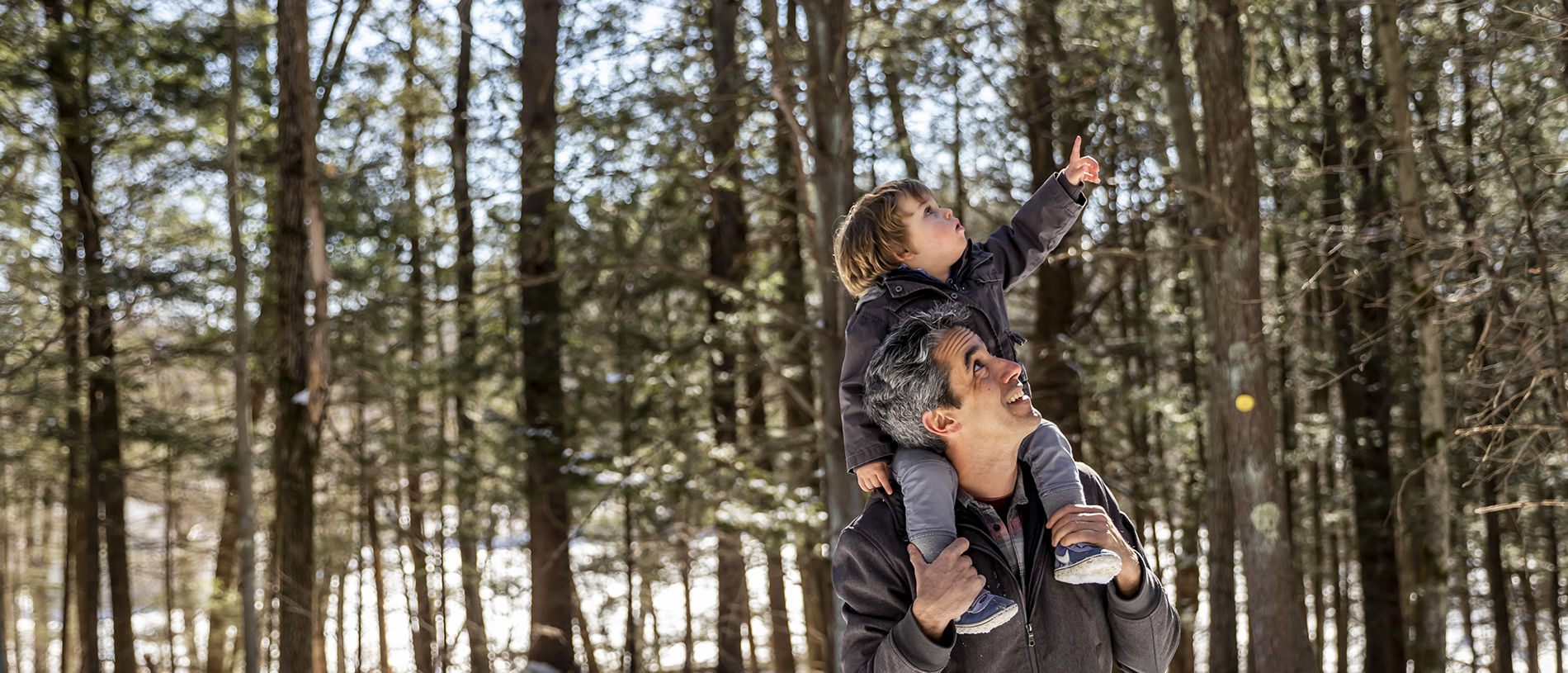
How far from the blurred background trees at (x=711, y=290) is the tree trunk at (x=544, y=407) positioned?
0.05m

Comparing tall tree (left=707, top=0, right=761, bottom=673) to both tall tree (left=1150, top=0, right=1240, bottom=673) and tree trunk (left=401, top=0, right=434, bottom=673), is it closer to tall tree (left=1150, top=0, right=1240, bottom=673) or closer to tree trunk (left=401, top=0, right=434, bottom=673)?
tall tree (left=1150, top=0, right=1240, bottom=673)

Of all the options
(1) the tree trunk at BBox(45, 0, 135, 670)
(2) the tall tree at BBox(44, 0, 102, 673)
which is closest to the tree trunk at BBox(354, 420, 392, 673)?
(1) the tree trunk at BBox(45, 0, 135, 670)

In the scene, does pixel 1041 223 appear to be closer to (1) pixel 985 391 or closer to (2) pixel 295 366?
(1) pixel 985 391

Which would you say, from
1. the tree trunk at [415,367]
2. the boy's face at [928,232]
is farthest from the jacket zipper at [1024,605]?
the tree trunk at [415,367]

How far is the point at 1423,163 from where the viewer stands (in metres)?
10.3

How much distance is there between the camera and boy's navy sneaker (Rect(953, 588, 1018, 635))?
62.4 inches

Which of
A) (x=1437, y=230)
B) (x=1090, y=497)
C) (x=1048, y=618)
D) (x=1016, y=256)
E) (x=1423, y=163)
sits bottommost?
(x=1048, y=618)

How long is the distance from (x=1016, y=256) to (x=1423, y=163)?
963 centimetres

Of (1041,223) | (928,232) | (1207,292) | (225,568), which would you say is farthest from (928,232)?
(225,568)

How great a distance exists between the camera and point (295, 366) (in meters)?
7.07

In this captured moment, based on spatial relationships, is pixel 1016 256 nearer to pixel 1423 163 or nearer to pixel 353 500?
pixel 1423 163

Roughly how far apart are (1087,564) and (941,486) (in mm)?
283

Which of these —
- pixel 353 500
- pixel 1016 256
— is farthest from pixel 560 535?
pixel 1016 256

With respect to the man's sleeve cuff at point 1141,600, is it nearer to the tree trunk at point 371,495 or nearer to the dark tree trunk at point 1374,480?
the tree trunk at point 371,495
